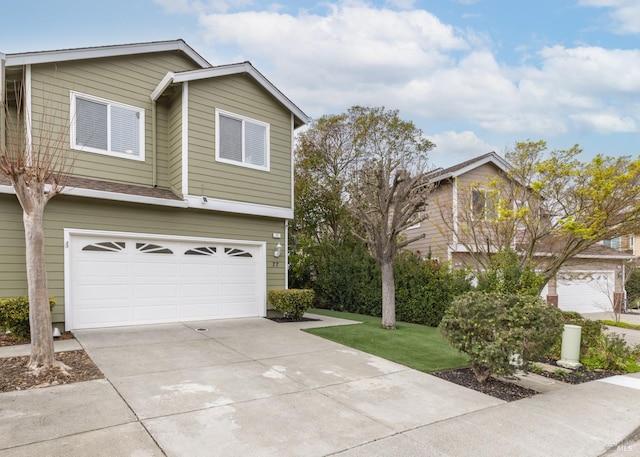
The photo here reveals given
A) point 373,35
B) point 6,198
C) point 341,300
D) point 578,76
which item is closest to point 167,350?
point 6,198

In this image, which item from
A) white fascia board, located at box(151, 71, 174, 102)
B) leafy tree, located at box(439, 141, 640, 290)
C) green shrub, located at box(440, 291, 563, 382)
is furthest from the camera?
white fascia board, located at box(151, 71, 174, 102)

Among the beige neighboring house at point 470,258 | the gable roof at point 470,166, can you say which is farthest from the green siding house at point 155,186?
the gable roof at point 470,166

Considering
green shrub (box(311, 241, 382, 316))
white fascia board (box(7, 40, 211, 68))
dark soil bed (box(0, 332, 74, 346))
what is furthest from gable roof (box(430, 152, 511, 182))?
dark soil bed (box(0, 332, 74, 346))

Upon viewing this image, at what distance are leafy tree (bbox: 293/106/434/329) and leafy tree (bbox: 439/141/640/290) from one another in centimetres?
216

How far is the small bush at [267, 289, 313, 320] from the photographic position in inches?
413

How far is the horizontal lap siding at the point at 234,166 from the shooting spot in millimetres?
9758

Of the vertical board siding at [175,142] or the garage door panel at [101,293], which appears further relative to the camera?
the vertical board siding at [175,142]

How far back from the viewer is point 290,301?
10.5m

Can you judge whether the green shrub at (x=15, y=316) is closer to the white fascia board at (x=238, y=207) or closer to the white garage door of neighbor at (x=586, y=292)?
the white fascia board at (x=238, y=207)

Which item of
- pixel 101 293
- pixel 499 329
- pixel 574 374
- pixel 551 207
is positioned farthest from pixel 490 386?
pixel 101 293

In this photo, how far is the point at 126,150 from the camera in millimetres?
9602

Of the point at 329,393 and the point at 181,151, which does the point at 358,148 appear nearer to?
the point at 181,151

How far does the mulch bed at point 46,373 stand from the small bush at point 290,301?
4887 mm

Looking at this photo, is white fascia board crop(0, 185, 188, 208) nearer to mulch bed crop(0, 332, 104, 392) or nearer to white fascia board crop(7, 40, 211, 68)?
white fascia board crop(7, 40, 211, 68)
